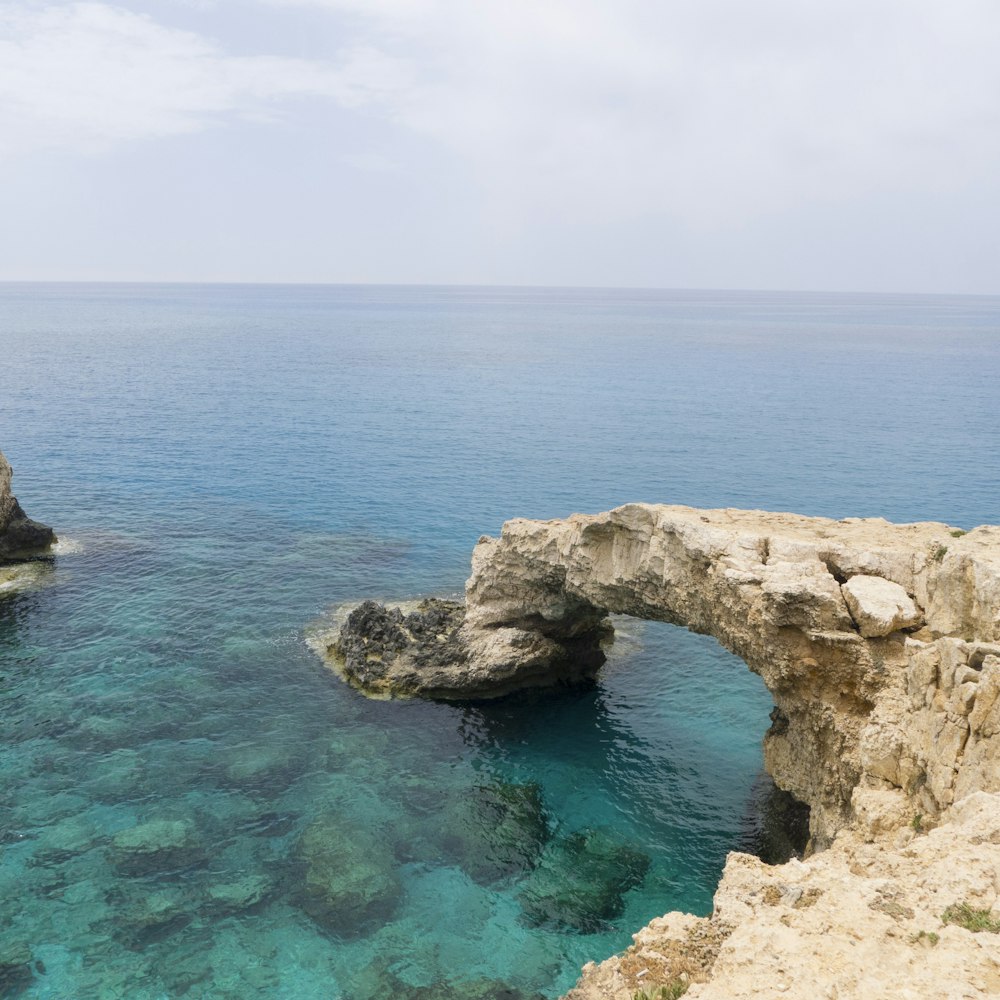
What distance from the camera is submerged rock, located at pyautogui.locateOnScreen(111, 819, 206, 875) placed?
28.2m

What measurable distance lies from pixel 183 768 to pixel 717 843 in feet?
69.0

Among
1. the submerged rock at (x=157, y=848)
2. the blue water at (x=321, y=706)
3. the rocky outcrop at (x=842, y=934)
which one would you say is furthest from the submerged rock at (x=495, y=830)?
the rocky outcrop at (x=842, y=934)

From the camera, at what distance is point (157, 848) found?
28984 millimetres

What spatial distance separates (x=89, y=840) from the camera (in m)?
29.2

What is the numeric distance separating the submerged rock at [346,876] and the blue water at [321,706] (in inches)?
11.9

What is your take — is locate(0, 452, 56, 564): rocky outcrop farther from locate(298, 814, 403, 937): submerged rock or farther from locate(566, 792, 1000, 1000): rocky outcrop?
locate(566, 792, 1000, 1000): rocky outcrop

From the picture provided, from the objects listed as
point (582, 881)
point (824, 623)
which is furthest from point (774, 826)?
point (824, 623)

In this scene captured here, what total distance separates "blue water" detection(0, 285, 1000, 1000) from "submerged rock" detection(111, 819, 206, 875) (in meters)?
0.21

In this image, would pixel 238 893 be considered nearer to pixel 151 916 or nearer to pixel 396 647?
pixel 151 916

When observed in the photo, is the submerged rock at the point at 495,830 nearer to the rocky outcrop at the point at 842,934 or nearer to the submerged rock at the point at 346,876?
the submerged rock at the point at 346,876

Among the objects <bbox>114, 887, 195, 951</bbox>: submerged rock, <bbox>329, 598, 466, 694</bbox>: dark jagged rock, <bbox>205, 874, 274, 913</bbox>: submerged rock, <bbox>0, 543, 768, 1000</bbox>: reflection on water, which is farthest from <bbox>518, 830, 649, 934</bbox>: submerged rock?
<bbox>329, 598, 466, 694</bbox>: dark jagged rock

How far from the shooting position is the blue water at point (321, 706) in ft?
84.3

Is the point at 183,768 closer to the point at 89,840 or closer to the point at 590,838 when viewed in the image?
the point at 89,840

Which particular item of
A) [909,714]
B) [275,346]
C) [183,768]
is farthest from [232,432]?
[275,346]
